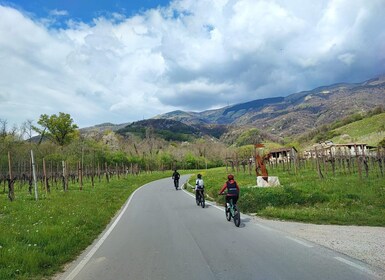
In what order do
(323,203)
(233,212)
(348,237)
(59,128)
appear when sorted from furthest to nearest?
(59,128) < (323,203) < (233,212) < (348,237)

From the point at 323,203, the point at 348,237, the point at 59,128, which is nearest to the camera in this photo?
the point at 348,237

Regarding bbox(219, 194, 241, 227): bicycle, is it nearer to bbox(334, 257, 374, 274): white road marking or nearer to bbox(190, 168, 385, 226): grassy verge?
bbox(190, 168, 385, 226): grassy verge

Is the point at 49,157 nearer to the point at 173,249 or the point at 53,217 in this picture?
the point at 53,217

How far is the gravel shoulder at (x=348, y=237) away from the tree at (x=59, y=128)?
82.6 meters

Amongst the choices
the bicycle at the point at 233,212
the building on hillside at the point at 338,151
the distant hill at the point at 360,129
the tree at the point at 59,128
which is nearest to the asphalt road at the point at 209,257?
the bicycle at the point at 233,212

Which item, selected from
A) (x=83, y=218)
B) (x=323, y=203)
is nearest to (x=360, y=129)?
(x=323, y=203)

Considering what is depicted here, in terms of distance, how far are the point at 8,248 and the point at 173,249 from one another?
3869 mm

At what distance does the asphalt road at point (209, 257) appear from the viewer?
6285 millimetres

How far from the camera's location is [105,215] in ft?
51.0

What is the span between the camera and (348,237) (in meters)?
9.34

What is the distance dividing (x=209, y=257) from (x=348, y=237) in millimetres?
4110

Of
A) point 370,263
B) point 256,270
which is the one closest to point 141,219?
point 256,270

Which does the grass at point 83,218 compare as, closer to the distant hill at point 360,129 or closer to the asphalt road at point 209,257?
the asphalt road at point 209,257

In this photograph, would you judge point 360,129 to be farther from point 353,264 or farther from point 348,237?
point 353,264
